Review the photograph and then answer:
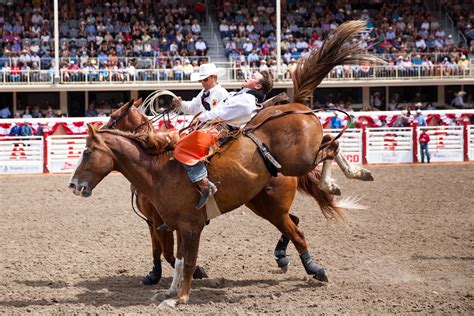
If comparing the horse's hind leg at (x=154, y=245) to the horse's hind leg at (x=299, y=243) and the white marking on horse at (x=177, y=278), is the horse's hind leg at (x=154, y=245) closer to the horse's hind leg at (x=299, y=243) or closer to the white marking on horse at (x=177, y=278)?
the white marking on horse at (x=177, y=278)

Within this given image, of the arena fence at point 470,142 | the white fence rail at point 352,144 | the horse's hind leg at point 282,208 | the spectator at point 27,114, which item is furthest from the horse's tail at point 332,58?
the spectator at point 27,114

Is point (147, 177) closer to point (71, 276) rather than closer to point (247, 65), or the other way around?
point (71, 276)

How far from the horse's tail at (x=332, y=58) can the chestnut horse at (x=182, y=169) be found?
1.35 feet

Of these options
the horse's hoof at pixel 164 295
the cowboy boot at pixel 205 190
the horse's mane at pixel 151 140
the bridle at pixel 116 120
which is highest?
the bridle at pixel 116 120

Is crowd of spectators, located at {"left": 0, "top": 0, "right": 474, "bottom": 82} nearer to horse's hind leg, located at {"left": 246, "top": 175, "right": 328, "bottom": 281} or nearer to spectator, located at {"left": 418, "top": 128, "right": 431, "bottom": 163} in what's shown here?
spectator, located at {"left": 418, "top": 128, "right": 431, "bottom": 163}

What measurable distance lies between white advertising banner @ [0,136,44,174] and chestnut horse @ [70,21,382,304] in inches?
536

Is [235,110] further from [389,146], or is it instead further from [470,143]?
[470,143]

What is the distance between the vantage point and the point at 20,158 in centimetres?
2028

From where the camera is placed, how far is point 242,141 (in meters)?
7.15

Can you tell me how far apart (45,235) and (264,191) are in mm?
4196

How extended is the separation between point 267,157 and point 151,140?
3.42 ft

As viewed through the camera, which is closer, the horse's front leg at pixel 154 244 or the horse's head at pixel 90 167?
the horse's head at pixel 90 167

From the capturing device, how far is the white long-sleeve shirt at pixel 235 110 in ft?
23.5

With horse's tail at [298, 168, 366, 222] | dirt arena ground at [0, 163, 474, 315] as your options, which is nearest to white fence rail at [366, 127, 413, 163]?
dirt arena ground at [0, 163, 474, 315]
